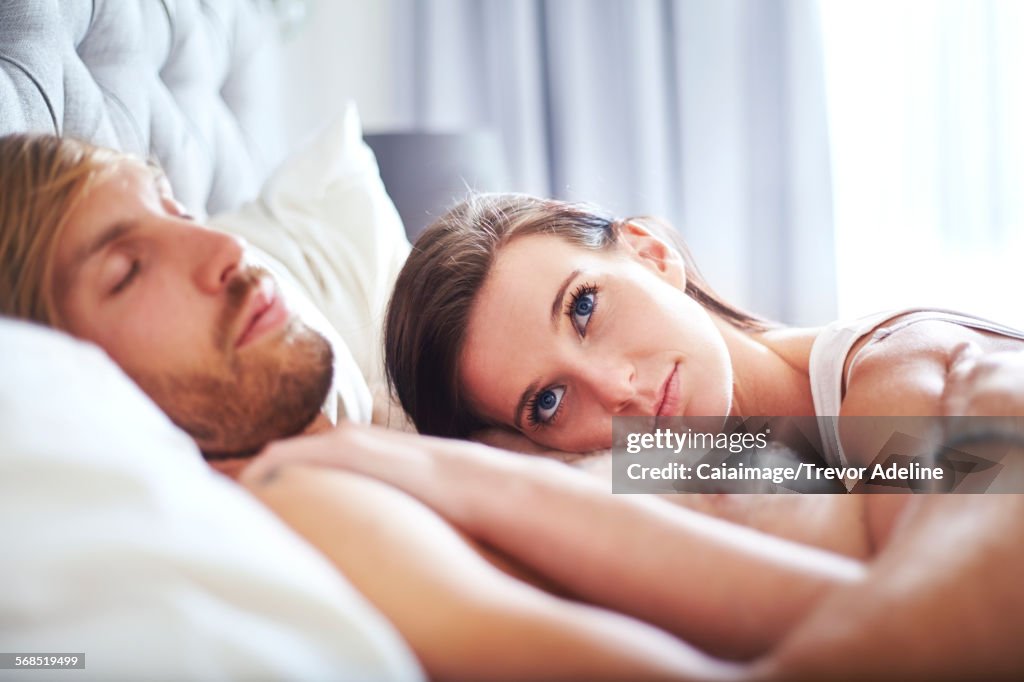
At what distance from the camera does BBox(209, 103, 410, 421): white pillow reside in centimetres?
142

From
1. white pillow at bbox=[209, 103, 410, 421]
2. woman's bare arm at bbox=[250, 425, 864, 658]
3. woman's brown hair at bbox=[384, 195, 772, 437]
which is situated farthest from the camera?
white pillow at bbox=[209, 103, 410, 421]

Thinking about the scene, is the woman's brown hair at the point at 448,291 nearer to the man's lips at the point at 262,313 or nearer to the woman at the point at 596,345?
the woman at the point at 596,345

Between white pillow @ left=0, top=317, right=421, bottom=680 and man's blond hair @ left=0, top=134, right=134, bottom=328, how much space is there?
0.80 feet

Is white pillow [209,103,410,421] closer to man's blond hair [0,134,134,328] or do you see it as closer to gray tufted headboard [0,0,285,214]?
gray tufted headboard [0,0,285,214]

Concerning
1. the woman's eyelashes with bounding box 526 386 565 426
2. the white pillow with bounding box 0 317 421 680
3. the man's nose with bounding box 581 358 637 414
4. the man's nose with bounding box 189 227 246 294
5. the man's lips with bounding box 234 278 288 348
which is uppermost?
the man's nose with bounding box 189 227 246 294

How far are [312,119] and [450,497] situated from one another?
252 cm

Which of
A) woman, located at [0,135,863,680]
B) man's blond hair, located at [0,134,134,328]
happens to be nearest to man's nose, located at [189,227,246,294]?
woman, located at [0,135,863,680]

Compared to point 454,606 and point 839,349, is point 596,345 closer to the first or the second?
point 839,349

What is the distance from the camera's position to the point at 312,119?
292 centimetres

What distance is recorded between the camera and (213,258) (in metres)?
0.87

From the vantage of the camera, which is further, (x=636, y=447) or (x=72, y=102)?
(x=72, y=102)

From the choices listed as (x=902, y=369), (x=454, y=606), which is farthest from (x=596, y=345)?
(x=454, y=606)

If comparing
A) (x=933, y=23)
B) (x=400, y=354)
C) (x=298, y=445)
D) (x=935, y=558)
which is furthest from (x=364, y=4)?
(x=935, y=558)

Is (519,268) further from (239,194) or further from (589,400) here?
(239,194)
